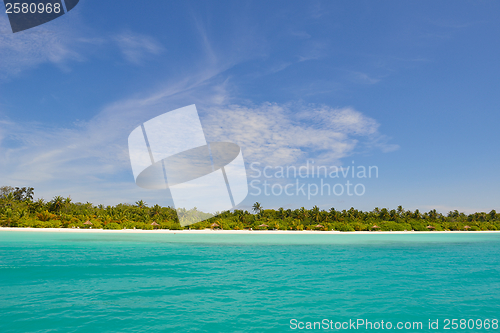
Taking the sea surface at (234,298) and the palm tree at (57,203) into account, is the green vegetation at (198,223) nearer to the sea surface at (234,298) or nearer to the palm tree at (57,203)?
the palm tree at (57,203)

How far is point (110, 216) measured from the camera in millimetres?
74938

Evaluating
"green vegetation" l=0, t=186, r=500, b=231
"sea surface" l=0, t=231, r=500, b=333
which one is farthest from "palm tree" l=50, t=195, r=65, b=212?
"sea surface" l=0, t=231, r=500, b=333

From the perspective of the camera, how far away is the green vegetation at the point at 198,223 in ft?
214

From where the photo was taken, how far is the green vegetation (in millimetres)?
65125

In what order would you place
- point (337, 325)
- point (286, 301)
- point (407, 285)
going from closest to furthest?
point (337, 325) → point (286, 301) → point (407, 285)

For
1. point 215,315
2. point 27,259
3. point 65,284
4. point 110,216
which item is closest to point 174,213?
point 110,216

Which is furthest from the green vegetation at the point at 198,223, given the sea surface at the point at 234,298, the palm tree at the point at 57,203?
the sea surface at the point at 234,298

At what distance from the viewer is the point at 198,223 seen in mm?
78438

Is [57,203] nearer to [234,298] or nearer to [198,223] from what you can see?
[198,223]

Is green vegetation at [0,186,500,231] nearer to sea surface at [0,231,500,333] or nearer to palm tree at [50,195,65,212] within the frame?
palm tree at [50,195,65,212]

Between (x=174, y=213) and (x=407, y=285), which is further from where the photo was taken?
(x=174, y=213)

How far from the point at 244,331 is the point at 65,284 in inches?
390

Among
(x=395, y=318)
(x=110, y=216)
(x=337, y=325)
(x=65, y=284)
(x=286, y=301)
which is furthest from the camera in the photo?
(x=110, y=216)

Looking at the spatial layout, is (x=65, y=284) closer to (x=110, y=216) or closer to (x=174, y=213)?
(x=110, y=216)
